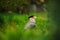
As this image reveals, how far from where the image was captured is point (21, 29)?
6.02 ft

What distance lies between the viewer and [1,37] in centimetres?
181

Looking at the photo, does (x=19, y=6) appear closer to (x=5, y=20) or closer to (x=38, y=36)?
(x=5, y=20)

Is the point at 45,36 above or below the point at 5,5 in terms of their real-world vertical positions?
below

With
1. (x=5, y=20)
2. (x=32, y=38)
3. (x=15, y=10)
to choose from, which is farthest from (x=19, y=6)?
(x=32, y=38)

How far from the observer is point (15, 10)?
72.7 inches

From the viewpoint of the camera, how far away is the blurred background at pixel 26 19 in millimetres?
1825

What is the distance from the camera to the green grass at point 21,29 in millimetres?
1821

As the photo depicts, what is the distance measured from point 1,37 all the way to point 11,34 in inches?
3.5

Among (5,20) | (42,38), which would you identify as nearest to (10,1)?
(5,20)

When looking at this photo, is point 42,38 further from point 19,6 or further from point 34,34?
point 19,6

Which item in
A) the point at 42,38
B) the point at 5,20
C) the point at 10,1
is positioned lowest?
the point at 42,38

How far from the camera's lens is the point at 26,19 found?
1.84 metres

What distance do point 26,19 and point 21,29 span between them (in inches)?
3.9

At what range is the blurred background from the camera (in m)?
1.83
